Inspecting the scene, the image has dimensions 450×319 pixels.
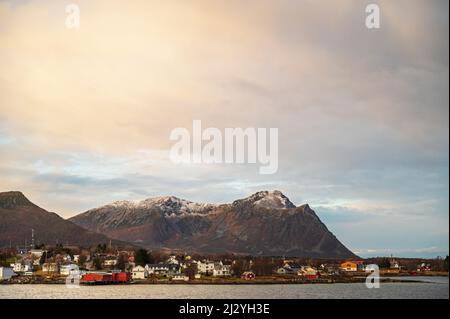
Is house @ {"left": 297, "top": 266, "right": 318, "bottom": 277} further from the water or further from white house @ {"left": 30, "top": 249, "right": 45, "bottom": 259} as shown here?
white house @ {"left": 30, "top": 249, "right": 45, "bottom": 259}

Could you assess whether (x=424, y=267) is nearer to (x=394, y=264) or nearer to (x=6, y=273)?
(x=394, y=264)

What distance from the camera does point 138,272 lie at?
143 feet

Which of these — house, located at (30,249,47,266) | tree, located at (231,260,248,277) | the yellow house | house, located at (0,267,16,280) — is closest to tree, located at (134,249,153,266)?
tree, located at (231,260,248,277)

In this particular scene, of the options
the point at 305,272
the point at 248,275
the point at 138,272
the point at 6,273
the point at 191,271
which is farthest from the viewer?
the point at 305,272

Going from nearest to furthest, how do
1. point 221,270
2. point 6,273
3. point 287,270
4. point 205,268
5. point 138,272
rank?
point 6,273 < point 138,272 < point 221,270 < point 205,268 < point 287,270

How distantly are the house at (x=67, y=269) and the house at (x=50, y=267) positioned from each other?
41 cm

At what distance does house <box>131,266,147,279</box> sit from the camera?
42903 millimetres

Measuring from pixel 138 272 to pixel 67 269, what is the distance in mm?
5600

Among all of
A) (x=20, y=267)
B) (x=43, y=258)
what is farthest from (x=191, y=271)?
(x=20, y=267)

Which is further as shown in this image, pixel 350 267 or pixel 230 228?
pixel 230 228

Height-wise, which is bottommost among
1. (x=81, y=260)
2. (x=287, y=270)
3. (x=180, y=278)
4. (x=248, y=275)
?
(x=180, y=278)

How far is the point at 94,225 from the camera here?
351ft

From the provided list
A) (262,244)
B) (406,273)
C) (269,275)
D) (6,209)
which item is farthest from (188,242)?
(269,275)
